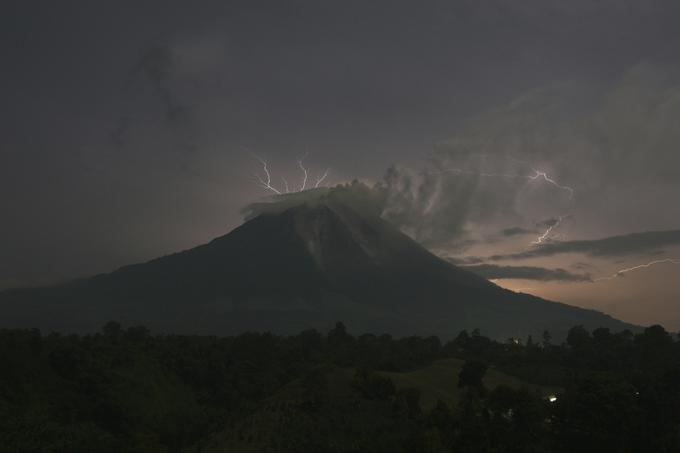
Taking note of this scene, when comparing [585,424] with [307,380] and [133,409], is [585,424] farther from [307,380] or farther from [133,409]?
[133,409]

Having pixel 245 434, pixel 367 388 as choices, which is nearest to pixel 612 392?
pixel 367 388

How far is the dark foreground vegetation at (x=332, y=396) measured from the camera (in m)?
44.3

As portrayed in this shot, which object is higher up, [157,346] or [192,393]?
[157,346]

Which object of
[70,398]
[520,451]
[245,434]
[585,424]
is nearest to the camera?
[520,451]

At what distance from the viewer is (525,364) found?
315ft

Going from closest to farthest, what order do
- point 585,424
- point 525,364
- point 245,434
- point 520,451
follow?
point 520,451, point 585,424, point 245,434, point 525,364

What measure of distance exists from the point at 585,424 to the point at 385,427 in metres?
14.6

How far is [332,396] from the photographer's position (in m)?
56.4

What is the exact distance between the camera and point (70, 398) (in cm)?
6688

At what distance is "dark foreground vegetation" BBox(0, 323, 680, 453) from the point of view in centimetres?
4434

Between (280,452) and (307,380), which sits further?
(307,380)

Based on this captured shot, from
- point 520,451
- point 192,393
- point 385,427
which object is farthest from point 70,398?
point 520,451

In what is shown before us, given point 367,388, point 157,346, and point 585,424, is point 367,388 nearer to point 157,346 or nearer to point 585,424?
point 585,424

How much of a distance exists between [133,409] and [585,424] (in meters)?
46.8
